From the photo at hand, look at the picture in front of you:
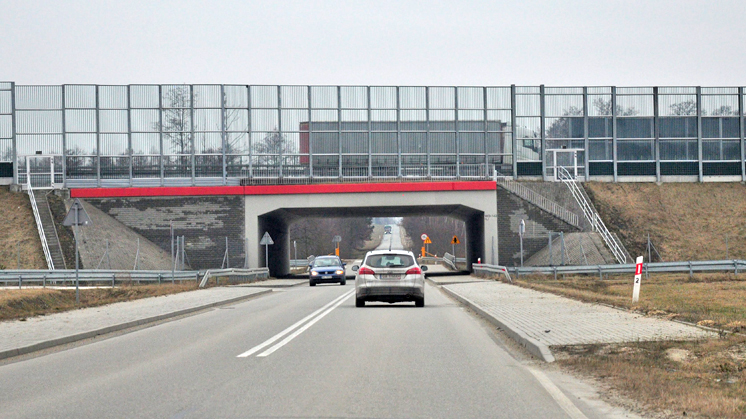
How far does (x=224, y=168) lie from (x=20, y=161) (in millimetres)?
13145

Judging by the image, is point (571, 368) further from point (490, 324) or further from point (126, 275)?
point (126, 275)

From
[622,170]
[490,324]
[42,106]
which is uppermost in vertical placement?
[42,106]

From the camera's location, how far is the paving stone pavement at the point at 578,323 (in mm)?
12805

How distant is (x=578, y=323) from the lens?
1555 centimetres

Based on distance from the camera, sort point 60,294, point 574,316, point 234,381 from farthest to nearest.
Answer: point 60,294
point 574,316
point 234,381

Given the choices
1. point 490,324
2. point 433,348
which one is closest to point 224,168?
point 490,324

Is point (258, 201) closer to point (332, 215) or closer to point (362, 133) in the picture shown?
point (362, 133)

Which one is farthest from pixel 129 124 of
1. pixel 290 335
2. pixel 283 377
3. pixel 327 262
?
pixel 283 377

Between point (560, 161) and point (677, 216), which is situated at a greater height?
point (560, 161)

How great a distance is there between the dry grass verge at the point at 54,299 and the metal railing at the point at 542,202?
2535cm

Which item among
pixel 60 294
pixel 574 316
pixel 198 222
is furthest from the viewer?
pixel 198 222

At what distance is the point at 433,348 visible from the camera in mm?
13227

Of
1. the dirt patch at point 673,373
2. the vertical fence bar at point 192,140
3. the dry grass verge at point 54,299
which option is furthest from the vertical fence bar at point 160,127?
the dirt patch at point 673,373

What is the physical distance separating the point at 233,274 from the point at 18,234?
14.6 meters
